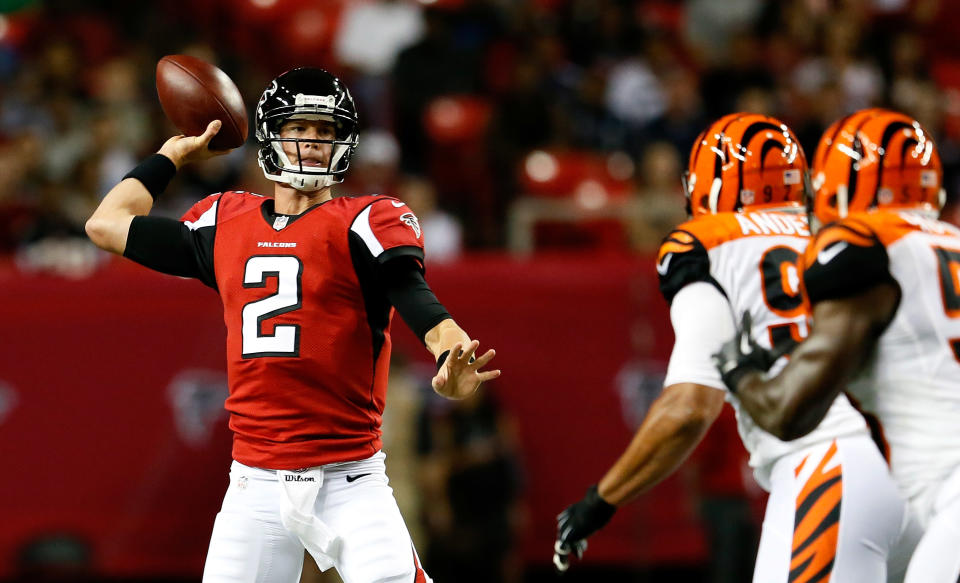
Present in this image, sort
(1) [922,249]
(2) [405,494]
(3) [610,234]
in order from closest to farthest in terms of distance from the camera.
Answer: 1. (1) [922,249]
2. (2) [405,494]
3. (3) [610,234]

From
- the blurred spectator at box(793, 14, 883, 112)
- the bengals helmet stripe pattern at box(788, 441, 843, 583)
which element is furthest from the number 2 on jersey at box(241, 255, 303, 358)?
the blurred spectator at box(793, 14, 883, 112)

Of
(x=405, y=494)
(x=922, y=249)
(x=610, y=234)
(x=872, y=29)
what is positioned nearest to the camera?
(x=922, y=249)

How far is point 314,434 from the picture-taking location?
3.72 meters

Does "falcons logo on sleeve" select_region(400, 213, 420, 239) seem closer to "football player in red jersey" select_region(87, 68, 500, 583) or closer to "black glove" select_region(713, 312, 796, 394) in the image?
"football player in red jersey" select_region(87, 68, 500, 583)

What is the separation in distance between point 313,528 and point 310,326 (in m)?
0.61

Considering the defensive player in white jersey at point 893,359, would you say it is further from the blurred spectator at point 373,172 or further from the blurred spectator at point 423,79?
the blurred spectator at point 423,79

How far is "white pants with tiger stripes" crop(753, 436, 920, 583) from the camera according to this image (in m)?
3.47

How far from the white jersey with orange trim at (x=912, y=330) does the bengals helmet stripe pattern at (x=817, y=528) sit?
0.21 metres

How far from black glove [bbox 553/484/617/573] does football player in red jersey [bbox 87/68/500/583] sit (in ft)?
1.80

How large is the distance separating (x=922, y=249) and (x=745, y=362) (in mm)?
577

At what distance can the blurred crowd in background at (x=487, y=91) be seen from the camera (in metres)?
8.81

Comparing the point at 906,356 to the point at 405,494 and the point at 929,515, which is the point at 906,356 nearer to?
the point at 929,515

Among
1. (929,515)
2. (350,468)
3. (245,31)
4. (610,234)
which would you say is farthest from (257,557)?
(245,31)

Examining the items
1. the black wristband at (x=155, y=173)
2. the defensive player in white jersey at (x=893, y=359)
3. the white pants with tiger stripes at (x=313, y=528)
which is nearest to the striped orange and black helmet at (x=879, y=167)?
the defensive player in white jersey at (x=893, y=359)
